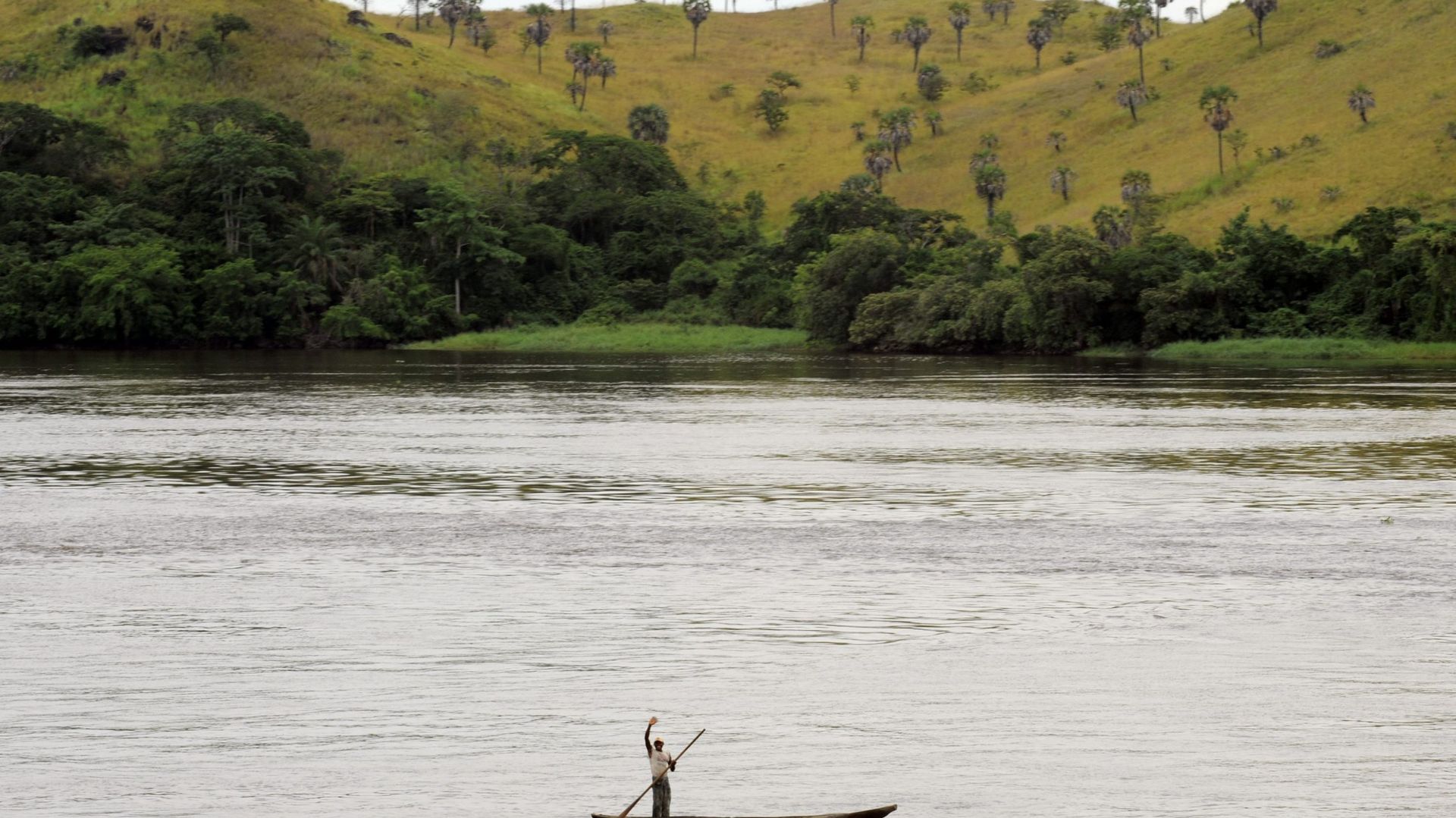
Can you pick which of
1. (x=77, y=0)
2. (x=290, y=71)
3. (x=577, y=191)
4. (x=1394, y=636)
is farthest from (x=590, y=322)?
(x=1394, y=636)

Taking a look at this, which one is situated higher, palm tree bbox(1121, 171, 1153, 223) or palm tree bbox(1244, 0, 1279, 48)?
palm tree bbox(1244, 0, 1279, 48)

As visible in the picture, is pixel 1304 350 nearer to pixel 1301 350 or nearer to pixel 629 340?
pixel 1301 350

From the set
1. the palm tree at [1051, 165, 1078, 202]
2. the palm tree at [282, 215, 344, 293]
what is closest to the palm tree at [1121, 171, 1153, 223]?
the palm tree at [1051, 165, 1078, 202]

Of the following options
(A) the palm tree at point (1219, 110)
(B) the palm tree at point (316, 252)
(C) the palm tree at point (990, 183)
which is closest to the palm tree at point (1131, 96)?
(A) the palm tree at point (1219, 110)

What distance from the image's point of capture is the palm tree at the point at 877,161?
17738 centimetres

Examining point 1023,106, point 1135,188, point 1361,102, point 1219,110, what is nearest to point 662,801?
point 1135,188

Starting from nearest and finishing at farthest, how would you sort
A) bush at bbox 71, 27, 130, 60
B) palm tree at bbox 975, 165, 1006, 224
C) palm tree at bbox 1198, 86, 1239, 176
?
palm tree at bbox 1198, 86, 1239, 176 → palm tree at bbox 975, 165, 1006, 224 → bush at bbox 71, 27, 130, 60

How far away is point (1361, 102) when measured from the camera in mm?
150250

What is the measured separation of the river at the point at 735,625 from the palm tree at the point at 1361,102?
361 feet

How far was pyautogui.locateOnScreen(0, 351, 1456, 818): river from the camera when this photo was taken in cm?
1580

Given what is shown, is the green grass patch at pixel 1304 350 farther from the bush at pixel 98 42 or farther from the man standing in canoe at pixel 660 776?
the bush at pixel 98 42

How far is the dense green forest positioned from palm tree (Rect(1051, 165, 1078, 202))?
14030 millimetres

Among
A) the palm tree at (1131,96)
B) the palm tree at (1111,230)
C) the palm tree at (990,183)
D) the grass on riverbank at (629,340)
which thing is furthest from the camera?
the palm tree at (1131,96)

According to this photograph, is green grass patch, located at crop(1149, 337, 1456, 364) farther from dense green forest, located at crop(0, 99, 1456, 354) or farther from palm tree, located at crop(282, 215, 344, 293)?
palm tree, located at crop(282, 215, 344, 293)
